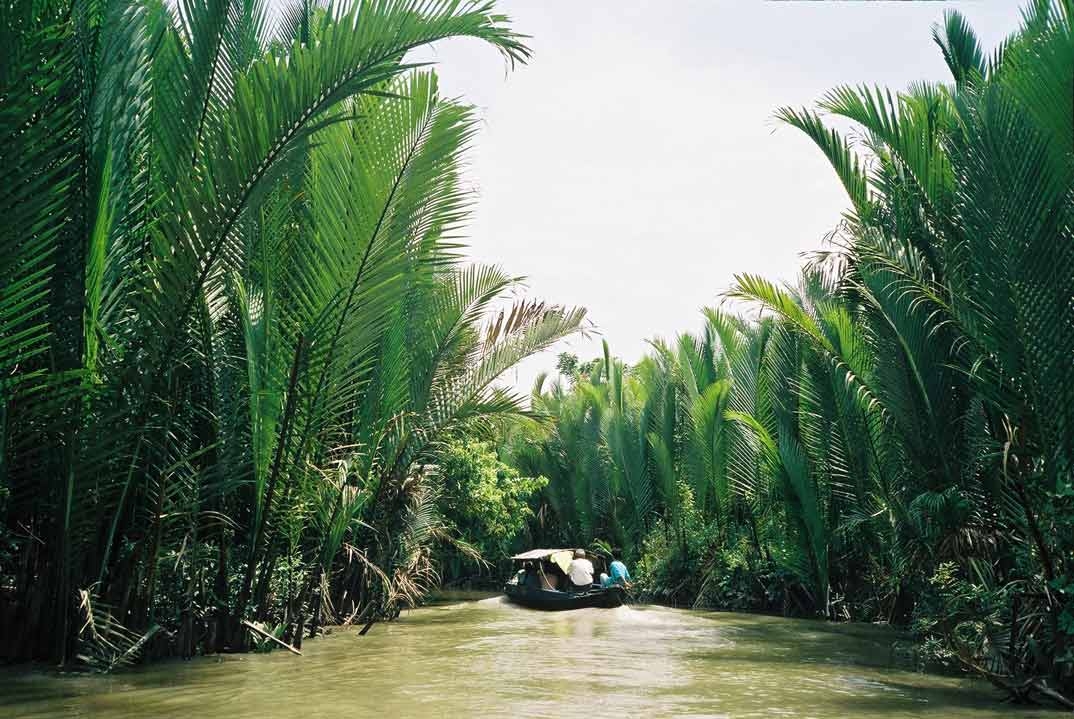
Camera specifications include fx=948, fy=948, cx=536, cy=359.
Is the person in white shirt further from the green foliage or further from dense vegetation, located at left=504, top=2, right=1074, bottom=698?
dense vegetation, located at left=504, top=2, right=1074, bottom=698

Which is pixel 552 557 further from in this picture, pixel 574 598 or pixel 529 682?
pixel 529 682

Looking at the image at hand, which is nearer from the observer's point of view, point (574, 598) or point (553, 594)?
point (574, 598)

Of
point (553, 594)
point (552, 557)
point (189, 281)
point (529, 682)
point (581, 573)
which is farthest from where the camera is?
point (552, 557)

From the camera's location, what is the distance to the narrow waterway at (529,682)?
241 inches

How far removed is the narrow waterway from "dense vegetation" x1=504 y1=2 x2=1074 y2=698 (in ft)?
2.50

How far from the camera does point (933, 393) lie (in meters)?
8.88

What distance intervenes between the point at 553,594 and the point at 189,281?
35.0 feet

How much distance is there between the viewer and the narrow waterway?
612 centimetres

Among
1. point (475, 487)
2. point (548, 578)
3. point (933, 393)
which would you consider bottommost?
point (548, 578)

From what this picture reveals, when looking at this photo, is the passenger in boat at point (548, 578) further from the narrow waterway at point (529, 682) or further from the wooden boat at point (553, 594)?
the narrow waterway at point (529, 682)

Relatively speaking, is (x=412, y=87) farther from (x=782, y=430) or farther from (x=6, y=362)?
(x=782, y=430)

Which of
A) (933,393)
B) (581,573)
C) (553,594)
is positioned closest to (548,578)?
(581,573)

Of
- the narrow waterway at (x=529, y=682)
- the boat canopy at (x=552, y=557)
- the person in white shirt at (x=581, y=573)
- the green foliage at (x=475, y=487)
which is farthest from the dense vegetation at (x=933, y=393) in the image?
the green foliage at (x=475, y=487)

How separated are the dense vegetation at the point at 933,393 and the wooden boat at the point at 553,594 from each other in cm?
268
